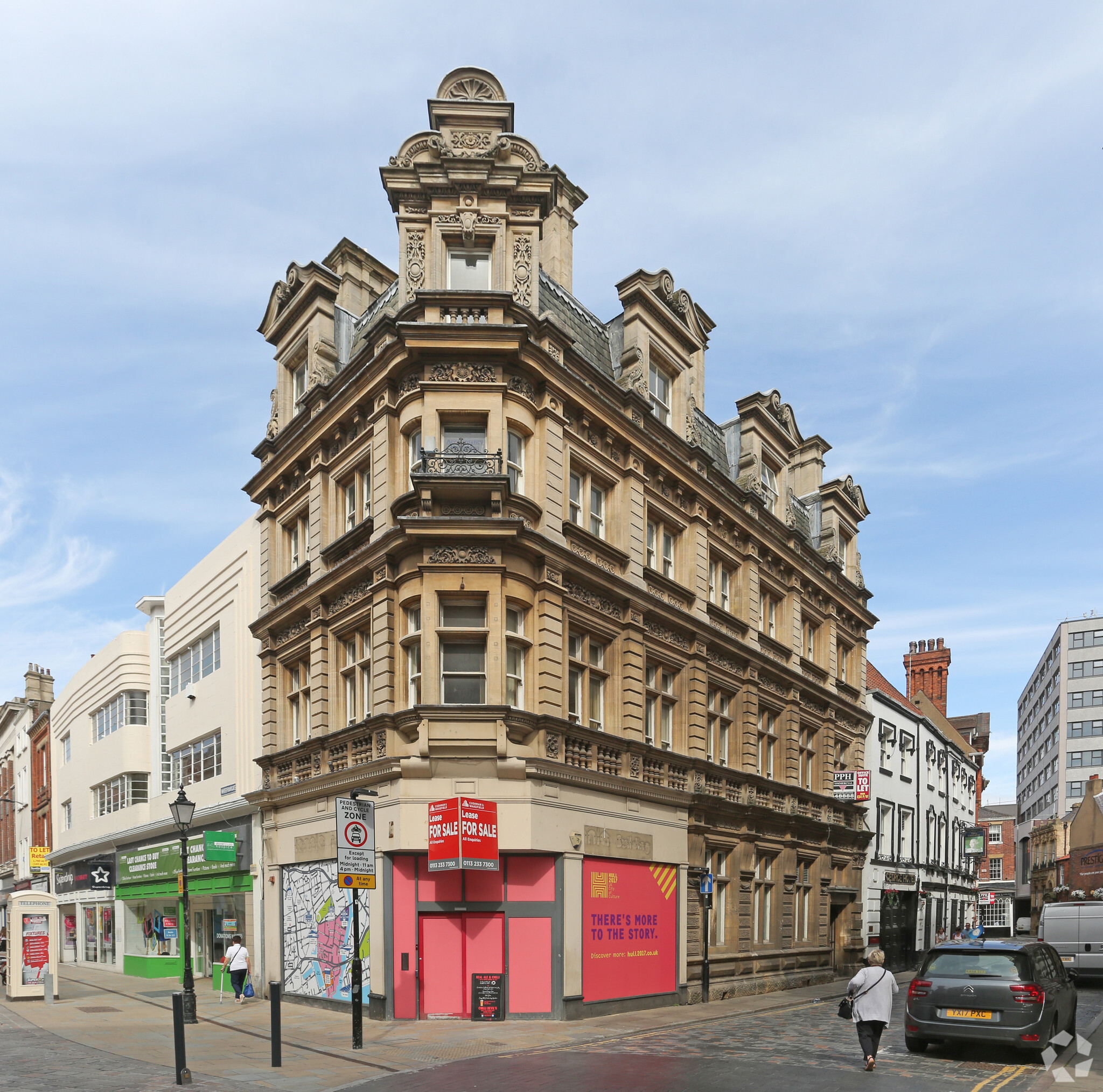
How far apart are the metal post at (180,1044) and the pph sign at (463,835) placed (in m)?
6.16

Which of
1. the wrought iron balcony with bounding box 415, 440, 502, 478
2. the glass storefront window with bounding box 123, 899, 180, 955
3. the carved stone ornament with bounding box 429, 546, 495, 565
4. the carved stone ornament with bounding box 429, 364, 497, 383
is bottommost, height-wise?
the glass storefront window with bounding box 123, 899, 180, 955

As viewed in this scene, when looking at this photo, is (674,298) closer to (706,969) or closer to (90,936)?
(706,969)

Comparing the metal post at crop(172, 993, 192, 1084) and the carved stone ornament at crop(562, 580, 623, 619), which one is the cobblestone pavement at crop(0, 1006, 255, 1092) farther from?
the carved stone ornament at crop(562, 580, 623, 619)

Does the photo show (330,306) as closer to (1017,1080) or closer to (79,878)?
(1017,1080)

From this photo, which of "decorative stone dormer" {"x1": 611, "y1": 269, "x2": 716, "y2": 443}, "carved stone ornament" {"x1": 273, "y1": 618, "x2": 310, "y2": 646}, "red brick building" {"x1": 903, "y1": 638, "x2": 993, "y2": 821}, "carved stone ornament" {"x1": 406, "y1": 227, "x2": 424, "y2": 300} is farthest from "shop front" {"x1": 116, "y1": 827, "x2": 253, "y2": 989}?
"red brick building" {"x1": 903, "y1": 638, "x2": 993, "y2": 821}

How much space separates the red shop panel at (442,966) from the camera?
1969cm

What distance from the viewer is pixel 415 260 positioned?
22.4m

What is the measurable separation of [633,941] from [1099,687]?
93.3 metres

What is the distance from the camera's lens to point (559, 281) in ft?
87.8

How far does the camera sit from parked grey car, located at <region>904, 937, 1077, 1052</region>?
14875 mm

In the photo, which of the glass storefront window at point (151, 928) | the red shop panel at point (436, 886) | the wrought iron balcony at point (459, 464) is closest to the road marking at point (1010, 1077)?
the red shop panel at point (436, 886)

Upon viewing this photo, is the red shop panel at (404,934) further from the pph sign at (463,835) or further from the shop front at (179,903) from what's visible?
the shop front at (179,903)

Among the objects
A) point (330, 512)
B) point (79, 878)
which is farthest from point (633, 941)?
point (79, 878)

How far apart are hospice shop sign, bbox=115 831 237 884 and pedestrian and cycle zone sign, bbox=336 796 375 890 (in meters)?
12.3
